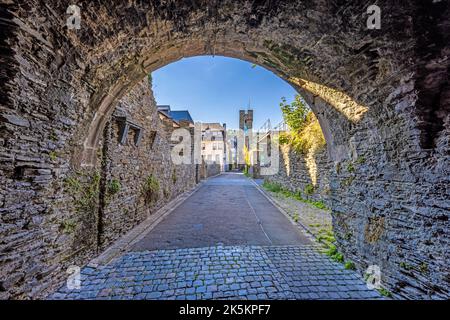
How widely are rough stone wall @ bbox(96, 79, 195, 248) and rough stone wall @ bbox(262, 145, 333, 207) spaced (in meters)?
5.51

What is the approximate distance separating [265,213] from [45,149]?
19.5ft

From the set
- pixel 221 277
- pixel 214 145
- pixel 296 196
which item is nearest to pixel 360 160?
pixel 221 277

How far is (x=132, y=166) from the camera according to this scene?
4.86 meters

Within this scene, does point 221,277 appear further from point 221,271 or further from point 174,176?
point 174,176

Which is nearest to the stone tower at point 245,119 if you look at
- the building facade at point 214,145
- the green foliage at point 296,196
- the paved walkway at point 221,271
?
the building facade at point 214,145

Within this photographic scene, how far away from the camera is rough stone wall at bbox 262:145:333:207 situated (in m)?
7.30

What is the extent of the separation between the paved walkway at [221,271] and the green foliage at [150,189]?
148 centimetres

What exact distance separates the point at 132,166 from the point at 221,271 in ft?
11.2

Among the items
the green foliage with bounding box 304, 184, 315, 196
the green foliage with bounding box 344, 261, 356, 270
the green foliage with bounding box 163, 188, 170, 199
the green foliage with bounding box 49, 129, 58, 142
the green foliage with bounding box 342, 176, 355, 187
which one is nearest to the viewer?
the green foliage with bounding box 49, 129, 58, 142

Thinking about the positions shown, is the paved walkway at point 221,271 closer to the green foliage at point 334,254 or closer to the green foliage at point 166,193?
the green foliage at point 334,254

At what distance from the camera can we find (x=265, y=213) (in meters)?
6.58

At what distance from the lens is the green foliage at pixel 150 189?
18.8 feet

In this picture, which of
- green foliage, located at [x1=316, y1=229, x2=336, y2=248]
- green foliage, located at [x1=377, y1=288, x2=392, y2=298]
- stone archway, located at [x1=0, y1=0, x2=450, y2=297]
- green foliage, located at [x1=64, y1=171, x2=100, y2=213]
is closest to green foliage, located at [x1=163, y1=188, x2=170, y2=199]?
green foliage, located at [x1=64, y1=171, x2=100, y2=213]

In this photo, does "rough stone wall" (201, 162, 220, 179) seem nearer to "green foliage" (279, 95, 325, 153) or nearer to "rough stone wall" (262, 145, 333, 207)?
"rough stone wall" (262, 145, 333, 207)
